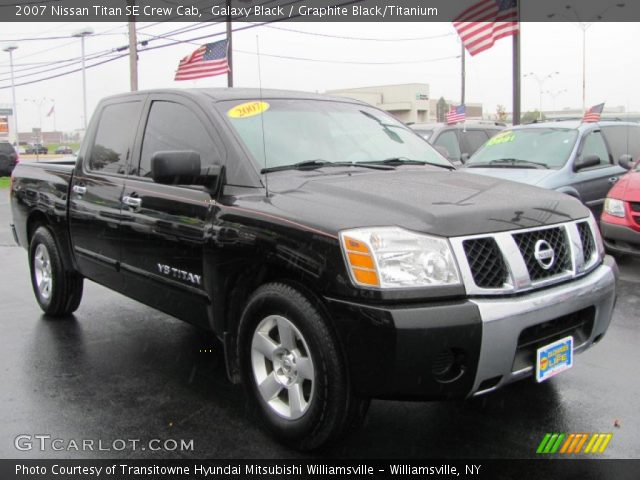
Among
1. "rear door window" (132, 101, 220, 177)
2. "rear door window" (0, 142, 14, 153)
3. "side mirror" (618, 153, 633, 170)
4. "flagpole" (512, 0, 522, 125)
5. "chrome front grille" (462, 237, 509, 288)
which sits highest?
"flagpole" (512, 0, 522, 125)

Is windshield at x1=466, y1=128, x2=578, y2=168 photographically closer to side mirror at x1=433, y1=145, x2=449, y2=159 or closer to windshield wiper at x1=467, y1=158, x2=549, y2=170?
windshield wiper at x1=467, y1=158, x2=549, y2=170

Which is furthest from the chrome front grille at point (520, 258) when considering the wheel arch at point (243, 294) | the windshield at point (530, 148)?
the windshield at point (530, 148)

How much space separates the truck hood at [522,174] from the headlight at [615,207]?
2.62 feet

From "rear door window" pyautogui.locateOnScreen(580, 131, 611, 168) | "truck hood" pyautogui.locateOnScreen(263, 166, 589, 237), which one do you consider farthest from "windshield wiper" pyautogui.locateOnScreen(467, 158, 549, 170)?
"truck hood" pyautogui.locateOnScreen(263, 166, 589, 237)

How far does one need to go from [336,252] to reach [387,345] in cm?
46

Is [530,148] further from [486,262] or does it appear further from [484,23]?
[486,262]

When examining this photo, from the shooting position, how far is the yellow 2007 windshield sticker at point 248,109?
12.2 ft

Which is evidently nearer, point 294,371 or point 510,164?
point 294,371

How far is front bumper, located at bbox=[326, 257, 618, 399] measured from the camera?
258 centimetres

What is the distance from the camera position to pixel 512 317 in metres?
2.69

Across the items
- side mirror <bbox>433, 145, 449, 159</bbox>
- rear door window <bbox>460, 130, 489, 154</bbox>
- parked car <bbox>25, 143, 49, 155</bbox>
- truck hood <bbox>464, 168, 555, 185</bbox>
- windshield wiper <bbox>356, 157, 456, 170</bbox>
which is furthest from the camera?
parked car <bbox>25, 143, 49, 155</bbox>

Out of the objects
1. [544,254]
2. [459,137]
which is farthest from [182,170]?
[459,137]

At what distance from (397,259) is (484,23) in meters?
11.0

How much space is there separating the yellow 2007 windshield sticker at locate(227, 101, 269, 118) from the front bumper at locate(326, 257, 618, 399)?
4.93 ft
